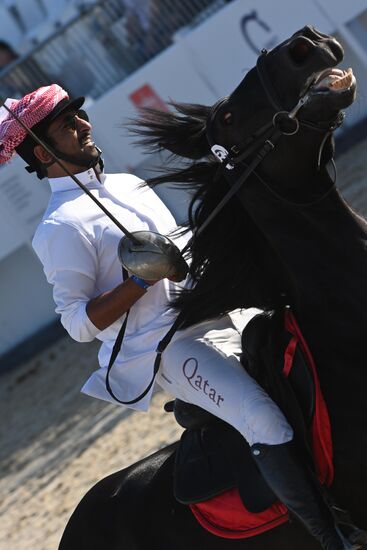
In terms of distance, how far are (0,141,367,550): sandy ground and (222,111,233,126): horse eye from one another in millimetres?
3369

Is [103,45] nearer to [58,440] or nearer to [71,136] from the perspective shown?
[58,440]

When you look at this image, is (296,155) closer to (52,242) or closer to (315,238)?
(315,238)

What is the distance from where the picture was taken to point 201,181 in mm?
3051

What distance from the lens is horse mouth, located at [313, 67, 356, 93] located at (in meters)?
2.56

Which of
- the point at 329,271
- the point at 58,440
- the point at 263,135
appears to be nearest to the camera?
the point at 263,135

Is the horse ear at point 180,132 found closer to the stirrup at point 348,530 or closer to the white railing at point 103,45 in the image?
the stirrup at point 348,530

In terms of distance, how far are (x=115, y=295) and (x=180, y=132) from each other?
0.60 metres

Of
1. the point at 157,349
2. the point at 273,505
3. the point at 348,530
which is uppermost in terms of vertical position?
the point at 157,349

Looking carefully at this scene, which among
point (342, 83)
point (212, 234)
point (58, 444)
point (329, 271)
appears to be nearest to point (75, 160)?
point (212, 234)

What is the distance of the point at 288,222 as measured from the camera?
2859mm

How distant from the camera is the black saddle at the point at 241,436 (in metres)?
2.97

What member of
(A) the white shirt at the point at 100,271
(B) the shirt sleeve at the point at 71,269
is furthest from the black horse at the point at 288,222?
(B) the shirt sleeve at the point at 71,269

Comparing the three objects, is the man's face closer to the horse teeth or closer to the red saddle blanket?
the red saddle blanket

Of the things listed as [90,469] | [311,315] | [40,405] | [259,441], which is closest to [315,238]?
[311,315]
